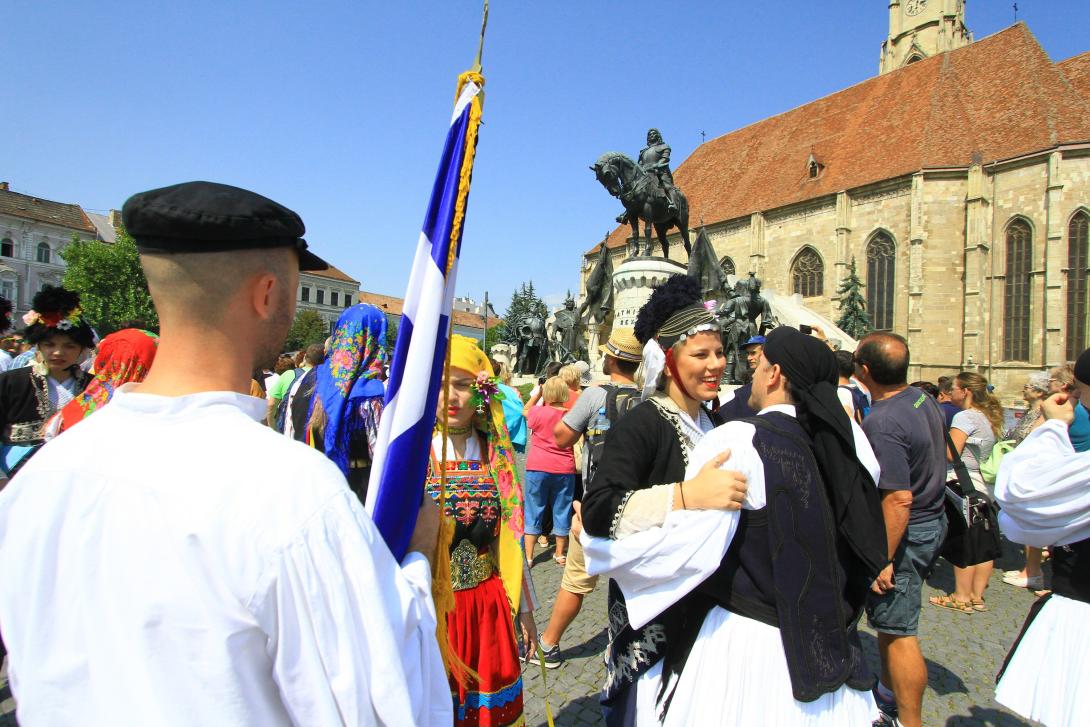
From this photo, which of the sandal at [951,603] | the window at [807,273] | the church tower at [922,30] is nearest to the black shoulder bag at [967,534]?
the sandal at [951,603]

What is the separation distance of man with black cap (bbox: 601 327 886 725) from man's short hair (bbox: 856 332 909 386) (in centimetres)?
175

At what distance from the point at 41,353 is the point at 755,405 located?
4.79 m

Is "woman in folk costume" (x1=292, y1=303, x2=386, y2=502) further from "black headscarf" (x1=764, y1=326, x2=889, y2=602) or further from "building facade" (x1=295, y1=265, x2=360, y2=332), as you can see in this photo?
"building facade" (x1=295, y1=265, x2=360, y2=332)

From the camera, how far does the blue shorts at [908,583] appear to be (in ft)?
10.4

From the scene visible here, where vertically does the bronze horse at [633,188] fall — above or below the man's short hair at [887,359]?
above

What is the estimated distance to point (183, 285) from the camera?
1015 mm

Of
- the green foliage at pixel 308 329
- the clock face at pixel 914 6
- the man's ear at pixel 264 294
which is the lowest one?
the man's ear at pixel 264 294

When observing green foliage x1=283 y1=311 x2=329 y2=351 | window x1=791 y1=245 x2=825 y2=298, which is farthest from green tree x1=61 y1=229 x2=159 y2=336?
window x1=791 y1=245 x2=825 y2=298

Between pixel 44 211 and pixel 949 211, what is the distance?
62142 millimetres

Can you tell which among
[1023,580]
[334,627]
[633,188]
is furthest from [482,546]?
[633,188]

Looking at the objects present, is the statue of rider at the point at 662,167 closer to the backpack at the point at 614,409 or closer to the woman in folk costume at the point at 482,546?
the backpack at the point at 614,409

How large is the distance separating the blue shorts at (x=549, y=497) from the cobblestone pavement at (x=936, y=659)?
440 millimetres

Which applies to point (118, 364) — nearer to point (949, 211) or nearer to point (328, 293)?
point (949, 211)

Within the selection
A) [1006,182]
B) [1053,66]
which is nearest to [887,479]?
[1006,182]
